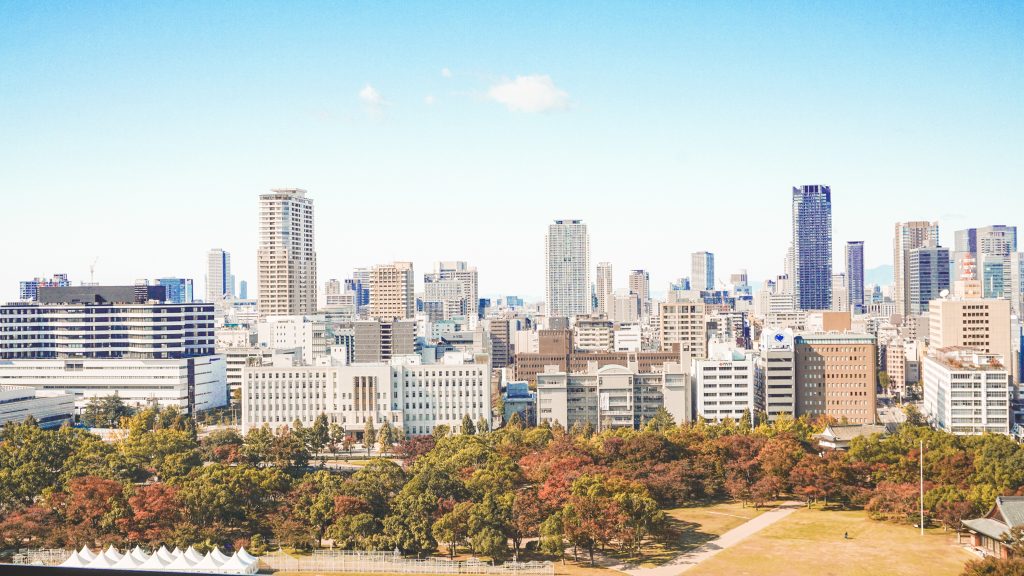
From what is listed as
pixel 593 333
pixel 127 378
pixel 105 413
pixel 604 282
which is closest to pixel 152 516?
pixel 105 413

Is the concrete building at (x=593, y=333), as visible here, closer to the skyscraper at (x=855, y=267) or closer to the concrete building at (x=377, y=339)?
the concrete building at (x=377, y=339)

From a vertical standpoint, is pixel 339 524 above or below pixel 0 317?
below

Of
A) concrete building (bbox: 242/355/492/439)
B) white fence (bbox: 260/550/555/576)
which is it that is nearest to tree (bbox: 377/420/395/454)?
concrete building (bbox: 242/355/492/439)

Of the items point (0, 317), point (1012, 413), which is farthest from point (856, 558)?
point (0, 317)

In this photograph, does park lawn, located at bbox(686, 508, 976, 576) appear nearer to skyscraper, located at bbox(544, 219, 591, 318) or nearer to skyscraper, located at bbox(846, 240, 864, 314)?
skyscraper, located at bbox(544, 219, 591, 318)

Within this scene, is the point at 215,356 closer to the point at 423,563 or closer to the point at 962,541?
the point at 423,563

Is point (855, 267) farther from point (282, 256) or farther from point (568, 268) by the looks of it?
point (282, 256)

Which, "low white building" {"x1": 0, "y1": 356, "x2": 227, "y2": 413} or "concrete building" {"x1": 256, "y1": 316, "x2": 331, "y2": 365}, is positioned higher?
"concrete building" {"x1": 256, "y1": 316, "x2": 331, "y2": 365}
